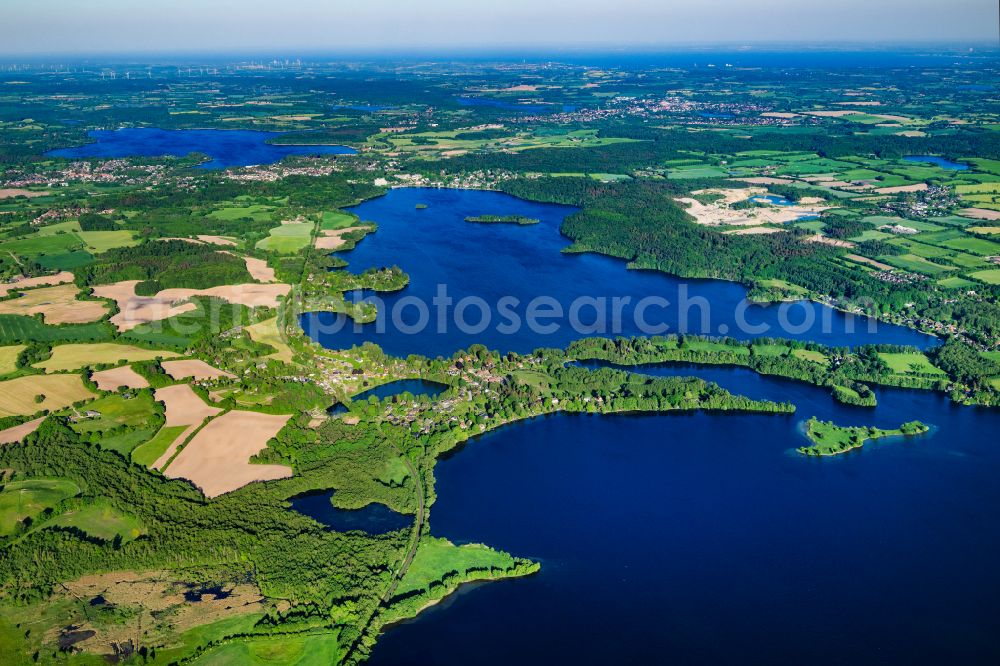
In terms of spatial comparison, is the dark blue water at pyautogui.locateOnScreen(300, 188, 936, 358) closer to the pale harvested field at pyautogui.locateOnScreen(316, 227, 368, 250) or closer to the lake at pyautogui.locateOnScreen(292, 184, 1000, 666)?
the pale harvested field at pyautogui.locateOnScreen(316, 227, 368, 250)

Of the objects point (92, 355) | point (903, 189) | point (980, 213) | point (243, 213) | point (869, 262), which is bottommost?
point (92, 355)

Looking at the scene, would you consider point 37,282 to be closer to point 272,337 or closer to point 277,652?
point 272,337

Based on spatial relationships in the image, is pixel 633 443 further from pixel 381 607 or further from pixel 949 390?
pixel 949 390

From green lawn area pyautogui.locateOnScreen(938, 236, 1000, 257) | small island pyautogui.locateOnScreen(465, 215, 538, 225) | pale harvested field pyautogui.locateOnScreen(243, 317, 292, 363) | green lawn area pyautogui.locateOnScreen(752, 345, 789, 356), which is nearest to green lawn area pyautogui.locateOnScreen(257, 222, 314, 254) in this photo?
pale harvested field pyautogui.locateOnScreen(243, 317, 292, 363)

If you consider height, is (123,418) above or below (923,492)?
above

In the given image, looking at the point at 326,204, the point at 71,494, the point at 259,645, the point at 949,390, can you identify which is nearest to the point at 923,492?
the point at 949,390

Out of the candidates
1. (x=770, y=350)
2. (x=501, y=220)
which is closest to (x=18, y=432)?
(x=770, y=350)

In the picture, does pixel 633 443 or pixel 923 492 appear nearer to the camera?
pixel 923 492
